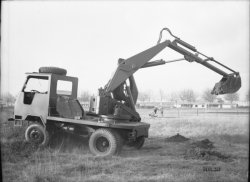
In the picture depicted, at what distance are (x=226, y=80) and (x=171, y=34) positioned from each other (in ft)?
7.01

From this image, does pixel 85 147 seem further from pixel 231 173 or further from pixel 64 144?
pixel 231 173

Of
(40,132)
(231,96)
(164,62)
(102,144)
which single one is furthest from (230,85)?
(231,96)

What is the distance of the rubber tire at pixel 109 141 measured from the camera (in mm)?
6688

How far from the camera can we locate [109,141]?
676 centimetres

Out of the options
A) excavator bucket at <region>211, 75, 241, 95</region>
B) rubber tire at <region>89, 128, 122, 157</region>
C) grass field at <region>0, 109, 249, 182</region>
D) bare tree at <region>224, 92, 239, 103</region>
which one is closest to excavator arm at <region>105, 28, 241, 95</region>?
excavator bucket at <region>211, 75, 241, 95</region>


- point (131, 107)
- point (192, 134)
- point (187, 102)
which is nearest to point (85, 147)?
point (131, 107)

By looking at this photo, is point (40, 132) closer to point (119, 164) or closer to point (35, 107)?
point (35, 107)

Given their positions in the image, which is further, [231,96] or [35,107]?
[231,96]

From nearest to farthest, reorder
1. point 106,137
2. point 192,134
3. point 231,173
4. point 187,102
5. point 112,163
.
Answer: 1. point 231,173
2. point 112,163
3. point 106,137
4. point 192,134
5. point 187,102

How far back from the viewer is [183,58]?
7777 mm

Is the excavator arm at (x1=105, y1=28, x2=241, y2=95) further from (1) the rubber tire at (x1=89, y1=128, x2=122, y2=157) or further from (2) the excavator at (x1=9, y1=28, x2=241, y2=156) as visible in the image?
(1) the rubber tire at (x1=89, y1=128, x2=122, y2=157)

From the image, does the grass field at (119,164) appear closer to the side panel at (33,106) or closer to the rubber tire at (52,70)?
the side panel at (33,106)

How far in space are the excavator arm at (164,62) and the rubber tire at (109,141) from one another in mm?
1320

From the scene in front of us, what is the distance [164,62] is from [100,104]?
2.29 meters
